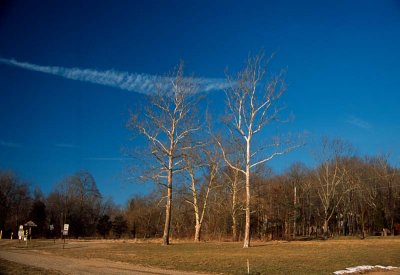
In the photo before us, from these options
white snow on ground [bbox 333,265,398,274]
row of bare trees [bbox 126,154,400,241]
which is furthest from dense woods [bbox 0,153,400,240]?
white snow on ground [bbox 333,265,398,274]

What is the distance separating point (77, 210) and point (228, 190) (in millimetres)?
38979

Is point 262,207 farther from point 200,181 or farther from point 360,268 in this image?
point 360,268

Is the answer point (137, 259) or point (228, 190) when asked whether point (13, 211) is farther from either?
point (137, 259)

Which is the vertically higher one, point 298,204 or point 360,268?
point 298,204

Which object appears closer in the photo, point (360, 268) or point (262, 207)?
point (360, 268)

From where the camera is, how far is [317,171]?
7044 centimetres

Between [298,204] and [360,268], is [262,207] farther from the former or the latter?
[360,268]

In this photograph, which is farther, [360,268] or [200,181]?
[200,181]

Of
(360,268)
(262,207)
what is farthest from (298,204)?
(360,268)

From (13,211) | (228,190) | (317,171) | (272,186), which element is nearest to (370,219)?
(317,171)

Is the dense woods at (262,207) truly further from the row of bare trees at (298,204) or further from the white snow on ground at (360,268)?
the white snow on ground at (360,268)

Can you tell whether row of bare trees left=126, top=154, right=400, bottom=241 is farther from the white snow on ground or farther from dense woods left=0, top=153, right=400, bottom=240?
the white snow on ground

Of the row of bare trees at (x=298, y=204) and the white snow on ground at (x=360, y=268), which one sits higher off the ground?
the row of bare trees at (x=298, y=204)

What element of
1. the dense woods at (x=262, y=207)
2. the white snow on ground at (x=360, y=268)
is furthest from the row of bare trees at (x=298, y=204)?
the white snow on ground at (x=360, y=268)
